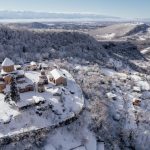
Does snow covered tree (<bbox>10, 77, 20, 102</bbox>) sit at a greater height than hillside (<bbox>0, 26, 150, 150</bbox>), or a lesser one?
greater

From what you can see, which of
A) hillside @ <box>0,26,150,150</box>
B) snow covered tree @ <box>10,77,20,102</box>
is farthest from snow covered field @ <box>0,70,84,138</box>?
hillside @ <box>0,26,150,150</box>

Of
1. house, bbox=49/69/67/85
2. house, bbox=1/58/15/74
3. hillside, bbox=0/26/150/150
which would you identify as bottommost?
hillside, bbox=0/26/150/150

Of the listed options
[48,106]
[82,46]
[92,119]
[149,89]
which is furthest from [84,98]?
[82,46]

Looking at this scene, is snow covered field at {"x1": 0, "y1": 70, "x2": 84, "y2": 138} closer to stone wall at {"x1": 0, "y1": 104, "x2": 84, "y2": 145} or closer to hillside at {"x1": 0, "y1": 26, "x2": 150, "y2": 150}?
stone wall at {"x1": 0, "y1": 104, "x2": 84, "y2": 145}

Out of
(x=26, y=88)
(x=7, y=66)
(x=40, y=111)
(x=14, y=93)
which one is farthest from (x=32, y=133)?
(x=7, y=66)

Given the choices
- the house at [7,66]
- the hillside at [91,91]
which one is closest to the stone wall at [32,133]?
the hillside at [91,91]

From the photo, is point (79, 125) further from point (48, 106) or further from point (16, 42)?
point (16, 42)

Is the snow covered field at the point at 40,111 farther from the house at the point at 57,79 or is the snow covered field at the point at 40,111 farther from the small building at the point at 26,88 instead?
the house at the point at 57,79
